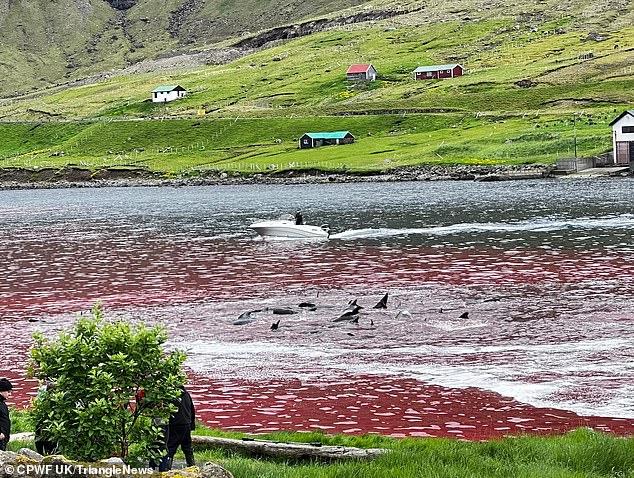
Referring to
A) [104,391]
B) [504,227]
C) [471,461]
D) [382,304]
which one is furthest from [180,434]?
[504,227]

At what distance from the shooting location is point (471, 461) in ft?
61.1

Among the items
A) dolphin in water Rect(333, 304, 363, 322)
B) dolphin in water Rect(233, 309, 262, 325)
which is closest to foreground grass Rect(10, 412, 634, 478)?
dolphin in water Rect(333, 304, 363, 322)

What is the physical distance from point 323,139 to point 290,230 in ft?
358

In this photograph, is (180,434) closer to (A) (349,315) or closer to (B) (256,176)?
(A) (349,315)

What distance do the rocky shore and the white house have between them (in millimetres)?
10600

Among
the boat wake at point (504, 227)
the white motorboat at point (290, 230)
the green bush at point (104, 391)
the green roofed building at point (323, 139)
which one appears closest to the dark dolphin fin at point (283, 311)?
the green bush at point (104, 391)

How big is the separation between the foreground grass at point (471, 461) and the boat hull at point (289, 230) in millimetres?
58492

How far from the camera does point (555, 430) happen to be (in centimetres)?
2494

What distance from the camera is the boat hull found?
265ft

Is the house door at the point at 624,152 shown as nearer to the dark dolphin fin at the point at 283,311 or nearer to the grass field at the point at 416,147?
the grass field at the point at 416,147

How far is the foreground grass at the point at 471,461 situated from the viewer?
17.6 metres

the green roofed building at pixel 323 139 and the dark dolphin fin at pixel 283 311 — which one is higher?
the green roofed building at pixel 323 139

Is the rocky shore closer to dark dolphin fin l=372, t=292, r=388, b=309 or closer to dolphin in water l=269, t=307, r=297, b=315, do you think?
dark dolphin fin l=372, t=292, r=388, b=309

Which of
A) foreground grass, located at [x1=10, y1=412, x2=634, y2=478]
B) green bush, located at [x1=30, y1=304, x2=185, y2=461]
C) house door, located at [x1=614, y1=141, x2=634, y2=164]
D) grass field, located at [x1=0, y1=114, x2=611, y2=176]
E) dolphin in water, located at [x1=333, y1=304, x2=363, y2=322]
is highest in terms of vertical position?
grass field, located at [x1=0, y1=114, x2=611, y2=176]
